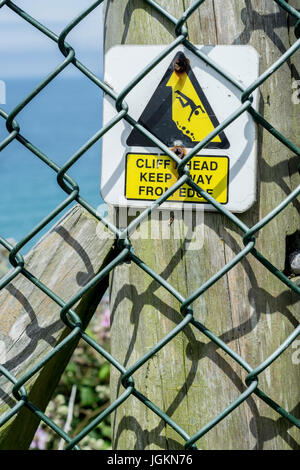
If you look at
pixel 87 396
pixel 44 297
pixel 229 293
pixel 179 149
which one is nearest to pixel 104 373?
pixel 87 396

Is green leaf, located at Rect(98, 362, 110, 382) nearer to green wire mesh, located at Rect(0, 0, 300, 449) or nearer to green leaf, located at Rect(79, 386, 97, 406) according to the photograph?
green leaf, located at Rect(79, 386, 97, 406)

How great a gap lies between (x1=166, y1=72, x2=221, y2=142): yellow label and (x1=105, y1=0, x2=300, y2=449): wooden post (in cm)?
9

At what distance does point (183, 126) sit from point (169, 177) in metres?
0.10

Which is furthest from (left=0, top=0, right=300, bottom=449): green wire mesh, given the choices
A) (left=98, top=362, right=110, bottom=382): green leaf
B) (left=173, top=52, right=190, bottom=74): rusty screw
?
(left=98, top=362, right=110, bottom=382): green leaf

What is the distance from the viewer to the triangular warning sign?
42.7 inches

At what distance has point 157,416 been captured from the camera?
115cm

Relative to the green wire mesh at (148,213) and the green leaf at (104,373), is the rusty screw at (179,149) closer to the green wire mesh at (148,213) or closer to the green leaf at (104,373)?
the green wire mesh at (148,213)

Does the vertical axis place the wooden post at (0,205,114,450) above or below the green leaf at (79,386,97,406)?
above

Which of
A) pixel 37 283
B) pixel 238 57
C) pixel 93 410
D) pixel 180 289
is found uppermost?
pixel 238 57

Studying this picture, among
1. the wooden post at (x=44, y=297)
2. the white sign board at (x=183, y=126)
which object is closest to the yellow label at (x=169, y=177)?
the white sign board at (x=183, y=126)

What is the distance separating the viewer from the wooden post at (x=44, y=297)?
116cm
